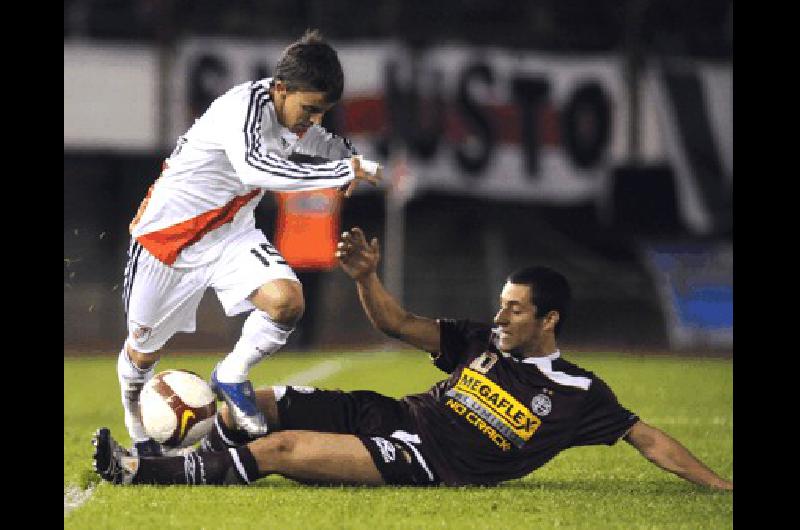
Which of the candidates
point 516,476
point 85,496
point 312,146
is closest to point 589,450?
point 516,476

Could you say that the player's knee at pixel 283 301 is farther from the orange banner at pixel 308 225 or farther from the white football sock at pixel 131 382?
the orange banner at pixel 308 225

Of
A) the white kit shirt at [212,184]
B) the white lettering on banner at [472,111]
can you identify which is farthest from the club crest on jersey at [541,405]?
the white lettering on banner at [472,111]

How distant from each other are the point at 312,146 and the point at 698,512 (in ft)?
9.04

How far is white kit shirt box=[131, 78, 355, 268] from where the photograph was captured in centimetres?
743

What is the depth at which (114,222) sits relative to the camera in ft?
83.5

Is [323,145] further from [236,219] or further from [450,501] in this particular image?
[450,501]

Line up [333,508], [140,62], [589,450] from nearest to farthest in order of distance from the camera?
[333,508] < [589,450] < [140,62]

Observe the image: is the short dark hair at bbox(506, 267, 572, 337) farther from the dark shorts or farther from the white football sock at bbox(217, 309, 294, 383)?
the white football sock at bbox(217, 309, 294, 383)

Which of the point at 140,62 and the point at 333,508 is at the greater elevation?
the point at 140,62

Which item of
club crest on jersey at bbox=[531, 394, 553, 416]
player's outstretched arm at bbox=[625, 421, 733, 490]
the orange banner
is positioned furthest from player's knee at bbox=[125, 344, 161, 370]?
the orange banner

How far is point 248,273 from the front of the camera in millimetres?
7582

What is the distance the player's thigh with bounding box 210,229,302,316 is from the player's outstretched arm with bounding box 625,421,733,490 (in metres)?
1.81

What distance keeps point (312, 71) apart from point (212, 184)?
94 centimetres

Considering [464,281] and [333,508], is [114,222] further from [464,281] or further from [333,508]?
[333,508]
